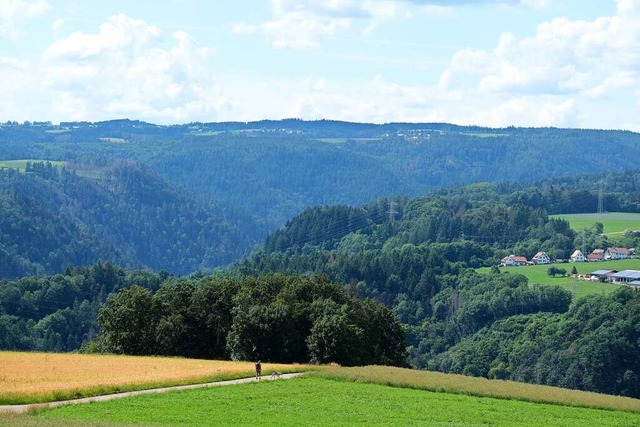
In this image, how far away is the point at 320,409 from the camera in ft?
195

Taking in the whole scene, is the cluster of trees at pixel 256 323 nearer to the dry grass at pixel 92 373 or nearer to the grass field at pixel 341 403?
the dry grass at pixel 92 373

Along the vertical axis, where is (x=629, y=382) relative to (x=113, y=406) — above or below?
below

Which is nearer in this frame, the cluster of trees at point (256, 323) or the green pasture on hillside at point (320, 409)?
the green pasture on hillside at point (320, 409)

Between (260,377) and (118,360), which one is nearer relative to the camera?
(260,377)

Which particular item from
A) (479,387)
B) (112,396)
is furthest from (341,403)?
(479,387)

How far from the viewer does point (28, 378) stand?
6706cm

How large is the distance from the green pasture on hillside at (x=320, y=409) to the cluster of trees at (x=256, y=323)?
21.5 m

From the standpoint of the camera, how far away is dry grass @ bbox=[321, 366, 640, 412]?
69.7m

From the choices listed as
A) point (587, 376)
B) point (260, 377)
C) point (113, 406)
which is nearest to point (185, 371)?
point (260, 377)

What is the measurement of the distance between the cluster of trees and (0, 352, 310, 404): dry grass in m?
11.5

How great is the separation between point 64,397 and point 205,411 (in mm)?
7771

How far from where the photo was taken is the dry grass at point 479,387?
69.7 metres

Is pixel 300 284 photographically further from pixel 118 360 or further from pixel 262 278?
pixel 118 360

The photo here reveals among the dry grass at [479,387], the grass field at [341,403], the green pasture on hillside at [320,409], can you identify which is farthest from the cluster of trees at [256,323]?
the green pasture on hillside at [320,409]
